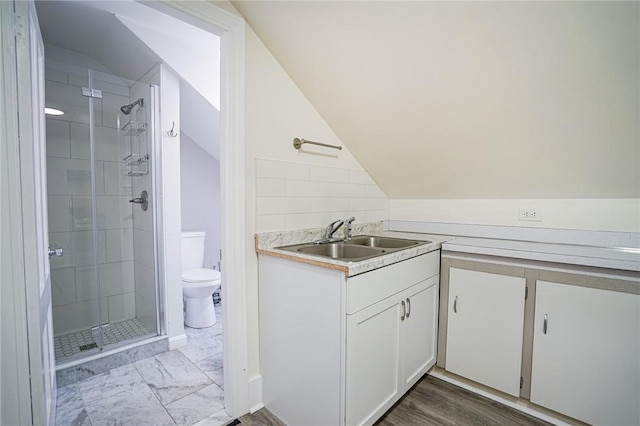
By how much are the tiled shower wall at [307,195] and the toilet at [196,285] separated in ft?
3.93

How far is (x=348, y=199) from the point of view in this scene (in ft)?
7.12

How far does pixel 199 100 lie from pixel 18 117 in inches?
61.4

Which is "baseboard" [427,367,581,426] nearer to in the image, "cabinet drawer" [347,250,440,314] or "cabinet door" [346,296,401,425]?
"cabinet door" [346,296,401,425]

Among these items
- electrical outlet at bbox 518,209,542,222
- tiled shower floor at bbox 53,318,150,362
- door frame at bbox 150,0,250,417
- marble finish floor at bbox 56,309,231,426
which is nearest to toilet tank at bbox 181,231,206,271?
tiled shower floor at bbox 53,318,150,362

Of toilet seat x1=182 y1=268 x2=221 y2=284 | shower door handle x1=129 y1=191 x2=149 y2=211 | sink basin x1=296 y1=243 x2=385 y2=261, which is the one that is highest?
shower door handle x1=129 y1=191 x2=149 y2=211

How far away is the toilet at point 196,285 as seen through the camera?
254 cm

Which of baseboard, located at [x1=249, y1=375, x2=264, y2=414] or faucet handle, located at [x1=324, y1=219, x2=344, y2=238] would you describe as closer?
baseboard, located at [x1=249, y1=375, x2=264, y2=414]

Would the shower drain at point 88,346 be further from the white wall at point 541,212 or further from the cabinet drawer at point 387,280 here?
the white wall at point 541,212

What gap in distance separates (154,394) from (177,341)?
583 mm

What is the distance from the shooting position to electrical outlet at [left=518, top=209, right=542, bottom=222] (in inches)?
74.4

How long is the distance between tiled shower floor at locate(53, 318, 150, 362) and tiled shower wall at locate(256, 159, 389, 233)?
1619mm

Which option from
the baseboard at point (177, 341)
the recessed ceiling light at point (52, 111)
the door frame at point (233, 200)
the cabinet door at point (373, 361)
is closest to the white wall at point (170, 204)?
the baseboard at point (177, 341)

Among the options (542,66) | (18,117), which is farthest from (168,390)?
(542,66)

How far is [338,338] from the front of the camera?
126 cm
